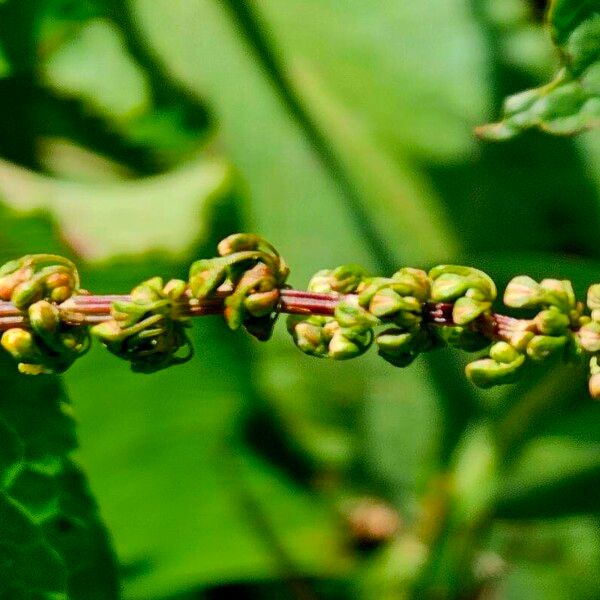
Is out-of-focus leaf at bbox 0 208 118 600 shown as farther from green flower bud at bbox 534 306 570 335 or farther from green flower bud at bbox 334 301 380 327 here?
green flower bud at bbox 534 306 570 335

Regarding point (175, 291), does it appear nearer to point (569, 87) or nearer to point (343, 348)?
point (343, 348)

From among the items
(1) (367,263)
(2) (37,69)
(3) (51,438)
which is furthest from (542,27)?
(3) (51,438)

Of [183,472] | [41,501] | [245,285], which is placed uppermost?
[245,285]

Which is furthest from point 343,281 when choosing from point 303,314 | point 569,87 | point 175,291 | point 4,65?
point 4,65

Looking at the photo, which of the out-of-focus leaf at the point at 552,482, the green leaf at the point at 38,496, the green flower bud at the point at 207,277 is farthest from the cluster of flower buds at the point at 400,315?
the out-of-focus leaf at the point at 552,482

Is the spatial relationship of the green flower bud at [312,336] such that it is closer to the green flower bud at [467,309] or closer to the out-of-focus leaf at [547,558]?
the green flower bud at [467,309]
